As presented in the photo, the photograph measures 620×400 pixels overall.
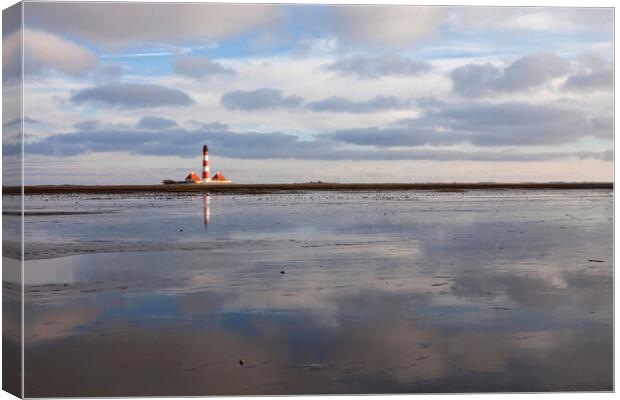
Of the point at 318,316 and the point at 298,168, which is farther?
the point at 298,168

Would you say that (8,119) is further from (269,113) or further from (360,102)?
(360,102)

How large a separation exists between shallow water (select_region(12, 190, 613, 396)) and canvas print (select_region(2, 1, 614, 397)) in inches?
1.1

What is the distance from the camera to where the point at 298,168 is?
991 cm

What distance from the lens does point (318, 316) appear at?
787 cm

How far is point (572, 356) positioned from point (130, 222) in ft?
44.9

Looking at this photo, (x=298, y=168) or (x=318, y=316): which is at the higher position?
(x=298, y=168)

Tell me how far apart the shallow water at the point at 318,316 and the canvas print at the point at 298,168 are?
0.09 ft

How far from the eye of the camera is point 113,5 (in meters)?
7.19

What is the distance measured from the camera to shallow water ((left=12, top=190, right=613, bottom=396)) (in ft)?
21.3

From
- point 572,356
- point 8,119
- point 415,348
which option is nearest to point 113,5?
point 8,119

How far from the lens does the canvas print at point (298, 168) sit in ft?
22.0

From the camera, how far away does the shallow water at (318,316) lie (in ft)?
21.3

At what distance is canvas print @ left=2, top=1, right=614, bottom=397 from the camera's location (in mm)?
6707

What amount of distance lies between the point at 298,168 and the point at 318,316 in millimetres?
2585
